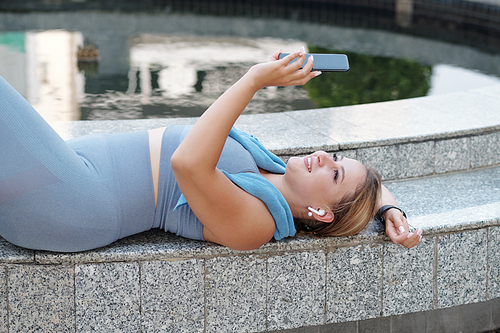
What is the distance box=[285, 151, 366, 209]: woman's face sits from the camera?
255 cm

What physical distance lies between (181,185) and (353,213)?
87cm

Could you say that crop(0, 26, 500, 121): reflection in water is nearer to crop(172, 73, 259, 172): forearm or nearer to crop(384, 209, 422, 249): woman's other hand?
crop(384, 209, 422, 249): woman's other hand

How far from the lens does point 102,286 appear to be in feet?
8.65

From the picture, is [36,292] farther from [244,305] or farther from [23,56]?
[23,56]

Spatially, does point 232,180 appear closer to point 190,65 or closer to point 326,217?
point 326,217

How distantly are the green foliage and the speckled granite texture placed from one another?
2.74m

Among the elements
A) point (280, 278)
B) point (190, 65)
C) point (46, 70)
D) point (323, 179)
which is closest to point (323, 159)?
point (323, 179)

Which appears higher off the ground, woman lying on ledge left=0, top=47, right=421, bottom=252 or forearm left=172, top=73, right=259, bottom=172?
forearm left=172, top=73, right=259, bottom=172

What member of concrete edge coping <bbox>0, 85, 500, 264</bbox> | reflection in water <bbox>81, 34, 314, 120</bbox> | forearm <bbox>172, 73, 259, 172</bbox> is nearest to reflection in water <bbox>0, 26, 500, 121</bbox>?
reflection in water <bbox>81, 34, 314, 120</bbox>

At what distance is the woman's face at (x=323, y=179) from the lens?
255cm

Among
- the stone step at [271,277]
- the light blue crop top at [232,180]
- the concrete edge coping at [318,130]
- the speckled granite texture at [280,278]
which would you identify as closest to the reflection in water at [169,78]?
the concrete edge coping at [318,130]

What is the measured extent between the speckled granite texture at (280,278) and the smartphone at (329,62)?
88 centimetres

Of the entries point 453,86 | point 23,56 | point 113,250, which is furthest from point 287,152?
point 23,56

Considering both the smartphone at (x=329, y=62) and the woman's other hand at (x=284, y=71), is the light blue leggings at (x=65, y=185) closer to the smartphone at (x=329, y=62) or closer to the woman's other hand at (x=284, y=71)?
the woman's other hand at (x=284, y=71)
